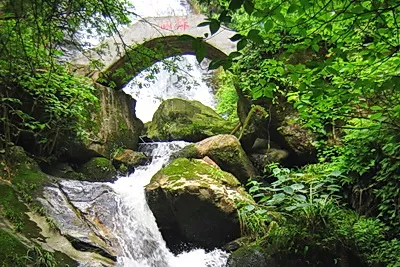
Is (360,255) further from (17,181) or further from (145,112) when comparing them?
(145,112)

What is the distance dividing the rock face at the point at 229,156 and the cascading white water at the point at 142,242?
1376mm

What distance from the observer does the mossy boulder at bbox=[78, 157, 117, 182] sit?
6922mm

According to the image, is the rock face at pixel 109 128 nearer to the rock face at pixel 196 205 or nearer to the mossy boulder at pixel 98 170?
the mossy boulder at pixel 98 170

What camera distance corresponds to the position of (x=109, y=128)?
8.24m

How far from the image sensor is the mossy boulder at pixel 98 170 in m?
6.92

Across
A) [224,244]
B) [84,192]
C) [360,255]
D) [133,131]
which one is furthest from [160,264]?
[133,131]

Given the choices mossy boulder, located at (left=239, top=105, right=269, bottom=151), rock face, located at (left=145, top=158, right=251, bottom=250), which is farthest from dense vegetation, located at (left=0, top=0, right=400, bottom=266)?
mossy boulder, located at (left=239, top=105, right=269, bottom=151)

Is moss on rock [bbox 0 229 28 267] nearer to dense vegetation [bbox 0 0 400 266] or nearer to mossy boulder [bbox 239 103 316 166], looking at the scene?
dense vegetation [bbox 0 0 400 266]

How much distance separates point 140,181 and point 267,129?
2737mm

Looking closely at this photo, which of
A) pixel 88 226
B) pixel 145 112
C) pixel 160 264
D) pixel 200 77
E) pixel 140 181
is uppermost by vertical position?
pixel 200 77

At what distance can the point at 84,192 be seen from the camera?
5.43m

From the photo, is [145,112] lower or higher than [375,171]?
higher

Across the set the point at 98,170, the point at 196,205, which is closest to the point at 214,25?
the point at 196,205

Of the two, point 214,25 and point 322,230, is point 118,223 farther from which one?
point 214,25
